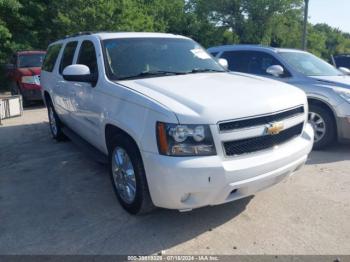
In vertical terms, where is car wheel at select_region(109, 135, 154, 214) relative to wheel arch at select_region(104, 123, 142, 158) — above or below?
below

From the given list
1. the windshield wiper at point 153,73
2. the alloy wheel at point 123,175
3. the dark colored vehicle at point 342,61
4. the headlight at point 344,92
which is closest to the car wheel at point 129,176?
the alloy wheel at point 123,175

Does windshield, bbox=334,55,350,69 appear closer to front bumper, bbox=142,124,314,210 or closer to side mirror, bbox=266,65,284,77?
side mirror, bbox=266,65,284,77

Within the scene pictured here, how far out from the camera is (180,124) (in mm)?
3189

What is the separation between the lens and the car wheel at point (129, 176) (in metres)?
3.58

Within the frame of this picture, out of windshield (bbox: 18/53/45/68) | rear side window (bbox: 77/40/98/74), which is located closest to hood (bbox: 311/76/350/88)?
rear side window (bbox: 77/40/98/74)

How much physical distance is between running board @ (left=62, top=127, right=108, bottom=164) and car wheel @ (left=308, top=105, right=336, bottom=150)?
3691 millimetres

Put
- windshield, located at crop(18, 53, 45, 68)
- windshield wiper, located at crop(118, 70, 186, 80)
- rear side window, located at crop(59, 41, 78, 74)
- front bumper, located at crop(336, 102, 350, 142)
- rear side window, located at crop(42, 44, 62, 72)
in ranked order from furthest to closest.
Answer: windshield, located at crop(18, 53, 45, 68) → rear side window, located at crop(42, 44, 62, 72) → front bumper, located at crop(336, 102, 350, 142) → rear side window, located at crop(59, 41, 78, 74) → windshield wiper, located at crop(118, 70, 186, 80)

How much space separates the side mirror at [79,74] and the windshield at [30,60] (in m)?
9.28

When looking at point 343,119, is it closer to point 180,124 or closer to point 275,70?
point 275,70

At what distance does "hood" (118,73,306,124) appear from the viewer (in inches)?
128

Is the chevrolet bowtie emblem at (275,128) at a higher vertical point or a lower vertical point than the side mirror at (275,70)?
higher

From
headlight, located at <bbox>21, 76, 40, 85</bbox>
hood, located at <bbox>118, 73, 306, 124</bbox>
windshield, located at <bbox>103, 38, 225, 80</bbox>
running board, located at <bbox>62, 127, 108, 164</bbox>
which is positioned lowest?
headlight, located at <bbox>21, 76, 40, 85</bbox>

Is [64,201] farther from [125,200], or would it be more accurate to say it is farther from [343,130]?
[343,130]

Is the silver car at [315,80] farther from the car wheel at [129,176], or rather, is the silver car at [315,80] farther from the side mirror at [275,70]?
the car wheel at [129,176]
